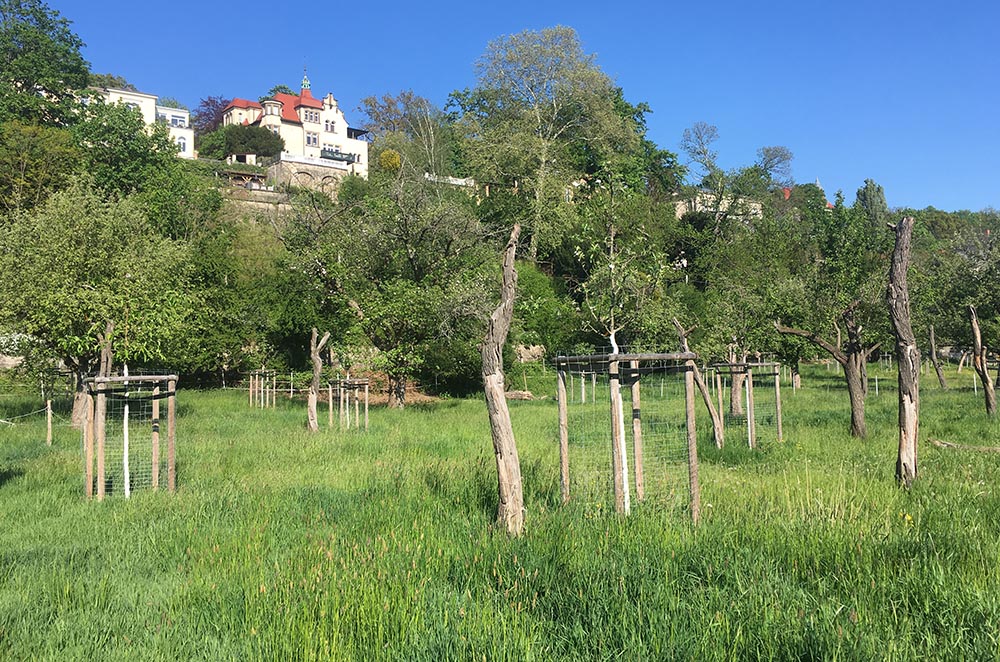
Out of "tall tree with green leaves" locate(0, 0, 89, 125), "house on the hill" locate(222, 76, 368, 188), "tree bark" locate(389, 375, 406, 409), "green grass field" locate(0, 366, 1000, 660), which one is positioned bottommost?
"green grass field" locate(0, 366, 1000, 660)

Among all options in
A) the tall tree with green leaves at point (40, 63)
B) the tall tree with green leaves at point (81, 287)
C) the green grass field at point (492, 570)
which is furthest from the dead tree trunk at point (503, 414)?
the tall tree with green leaves at point (40, 63)

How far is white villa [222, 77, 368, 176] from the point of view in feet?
316

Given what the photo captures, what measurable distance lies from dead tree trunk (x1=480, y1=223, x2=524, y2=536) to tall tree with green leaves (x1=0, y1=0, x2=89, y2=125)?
177 ft

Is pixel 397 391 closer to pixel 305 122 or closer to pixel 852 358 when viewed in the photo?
pixel 852 358

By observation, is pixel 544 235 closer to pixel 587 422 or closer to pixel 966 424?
pixel 587 422

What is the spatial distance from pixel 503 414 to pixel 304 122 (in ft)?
334

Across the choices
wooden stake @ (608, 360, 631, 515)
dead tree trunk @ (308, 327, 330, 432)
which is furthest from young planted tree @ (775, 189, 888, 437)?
dead tree trunk @ (308, 327, 330, 432)

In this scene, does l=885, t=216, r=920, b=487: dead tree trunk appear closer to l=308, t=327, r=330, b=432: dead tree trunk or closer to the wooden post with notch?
the wooden post with notch

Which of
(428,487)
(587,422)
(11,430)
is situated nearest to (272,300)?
(11,430)

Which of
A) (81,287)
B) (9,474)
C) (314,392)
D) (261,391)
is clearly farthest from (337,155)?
(9,474)

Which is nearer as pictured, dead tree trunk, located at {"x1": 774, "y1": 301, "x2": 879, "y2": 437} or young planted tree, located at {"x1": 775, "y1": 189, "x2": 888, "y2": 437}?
dead tree trunk, located at {"x1": 774, "y1": 301, "x2": 879, "y2": 437}

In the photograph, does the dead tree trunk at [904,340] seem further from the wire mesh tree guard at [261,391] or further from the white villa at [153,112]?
the white villa at [153,112]

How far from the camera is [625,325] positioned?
21250 mm

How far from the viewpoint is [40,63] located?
54.8 metres
